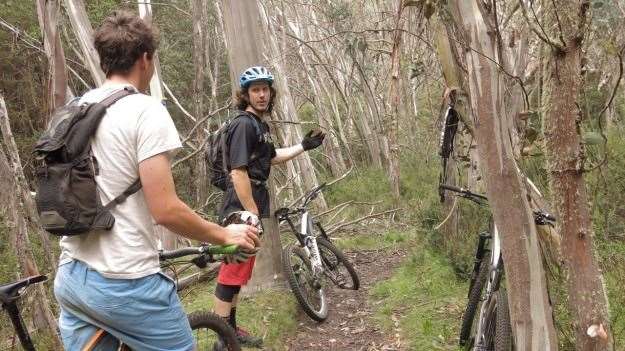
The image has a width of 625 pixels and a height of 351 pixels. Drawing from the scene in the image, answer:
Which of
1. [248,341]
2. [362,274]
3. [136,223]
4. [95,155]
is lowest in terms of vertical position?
[362,274]

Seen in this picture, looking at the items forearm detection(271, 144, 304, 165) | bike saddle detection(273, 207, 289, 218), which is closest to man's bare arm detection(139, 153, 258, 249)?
forearm detection(271, 144, 304, 165)

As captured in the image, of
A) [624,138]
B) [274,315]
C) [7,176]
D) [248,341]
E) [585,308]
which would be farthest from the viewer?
[624,138]

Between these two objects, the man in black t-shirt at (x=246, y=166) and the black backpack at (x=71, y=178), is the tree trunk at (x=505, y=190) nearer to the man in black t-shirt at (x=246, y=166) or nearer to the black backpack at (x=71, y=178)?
the black backpack at (x=71, y=178)

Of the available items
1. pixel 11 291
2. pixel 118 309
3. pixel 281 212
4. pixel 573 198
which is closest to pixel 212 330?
pixel 11 291

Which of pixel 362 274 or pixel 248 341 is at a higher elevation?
pixel 248 341

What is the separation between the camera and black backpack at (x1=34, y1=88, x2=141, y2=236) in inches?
84.6

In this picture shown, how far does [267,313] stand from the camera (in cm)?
533

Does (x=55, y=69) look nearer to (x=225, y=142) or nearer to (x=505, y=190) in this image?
(x=225, y=142)

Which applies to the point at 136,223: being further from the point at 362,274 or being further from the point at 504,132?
the point at 362,274

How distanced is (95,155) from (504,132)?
171cm

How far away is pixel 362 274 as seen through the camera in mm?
7559

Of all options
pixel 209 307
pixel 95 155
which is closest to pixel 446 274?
pixel 209 307

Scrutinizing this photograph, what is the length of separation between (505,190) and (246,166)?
2.10m

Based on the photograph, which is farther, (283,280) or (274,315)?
(283,280)
